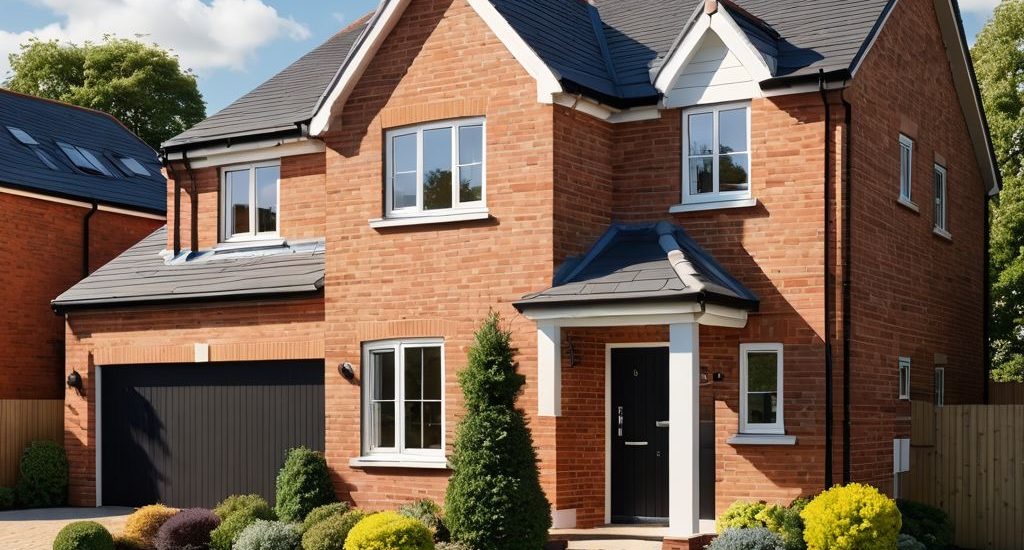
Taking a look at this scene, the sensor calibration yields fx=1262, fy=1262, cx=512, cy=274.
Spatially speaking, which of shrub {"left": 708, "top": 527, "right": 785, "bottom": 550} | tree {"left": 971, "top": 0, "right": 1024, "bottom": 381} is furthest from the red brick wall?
tree {"left": 971, "top": 0, "right": 1024, "bottom": 381}

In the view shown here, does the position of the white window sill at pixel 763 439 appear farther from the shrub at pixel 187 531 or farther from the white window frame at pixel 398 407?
the shrub at pixel 187 531

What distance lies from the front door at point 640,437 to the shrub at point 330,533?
3.70 m

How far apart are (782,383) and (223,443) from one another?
903 cm

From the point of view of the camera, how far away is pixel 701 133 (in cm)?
1711

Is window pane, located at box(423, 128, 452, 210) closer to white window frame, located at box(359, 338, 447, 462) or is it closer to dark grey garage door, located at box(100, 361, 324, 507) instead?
white window frame, located at box(359, 338, 447, 462)

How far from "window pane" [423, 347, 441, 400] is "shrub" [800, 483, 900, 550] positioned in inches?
219

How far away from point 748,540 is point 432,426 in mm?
5162

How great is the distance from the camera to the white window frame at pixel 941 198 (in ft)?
67.2

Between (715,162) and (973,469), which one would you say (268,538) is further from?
(973,469)

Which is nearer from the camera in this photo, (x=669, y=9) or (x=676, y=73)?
(x=676, y=73)

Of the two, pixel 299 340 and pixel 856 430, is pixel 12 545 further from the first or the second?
pixel 856 430

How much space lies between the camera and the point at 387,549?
13352 mm

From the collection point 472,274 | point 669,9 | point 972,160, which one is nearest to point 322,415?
point 472,274

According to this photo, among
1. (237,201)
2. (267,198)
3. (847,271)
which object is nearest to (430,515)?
(847,271)
